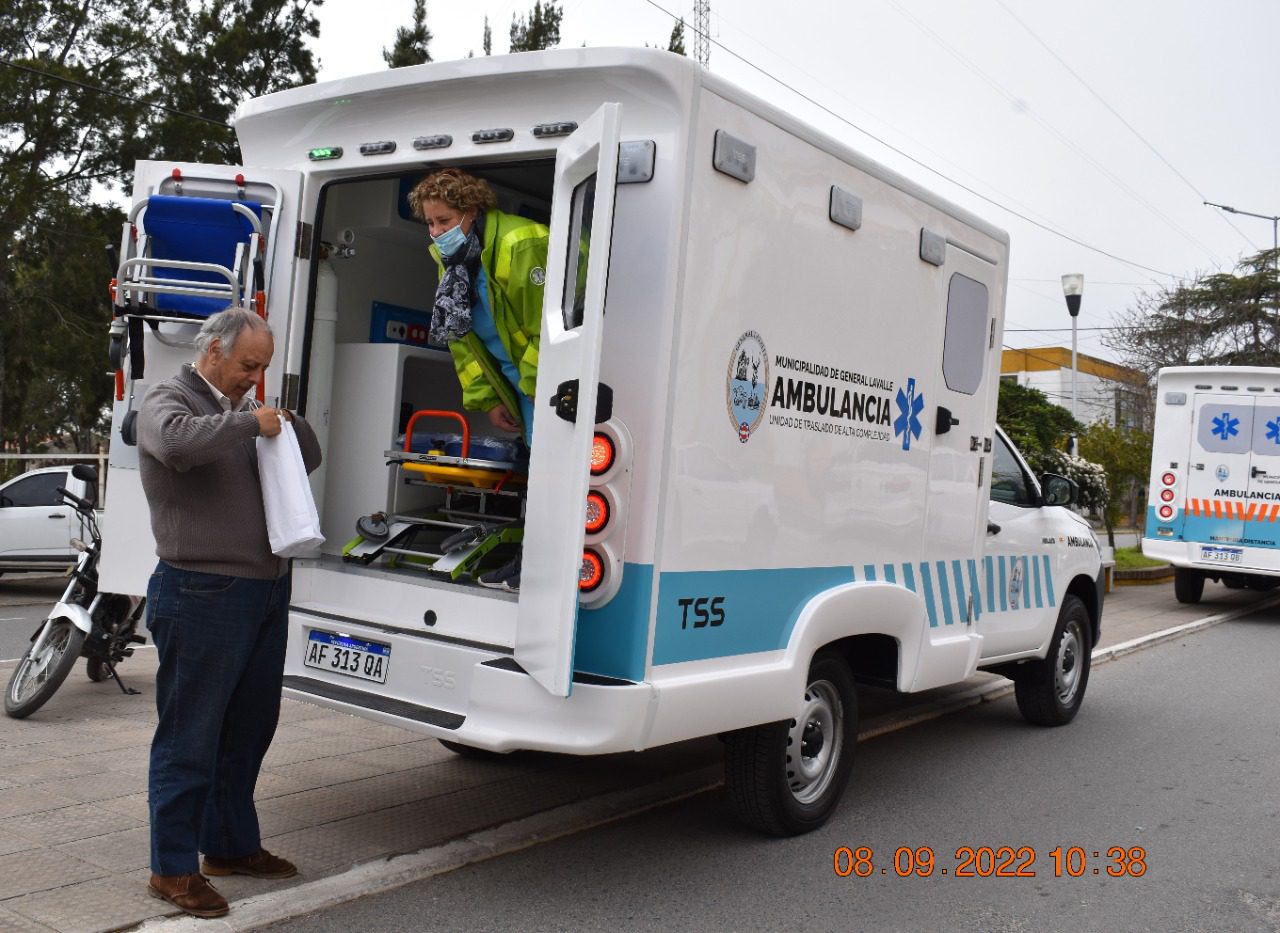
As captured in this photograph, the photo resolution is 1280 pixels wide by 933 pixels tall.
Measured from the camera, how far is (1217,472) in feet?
49.3

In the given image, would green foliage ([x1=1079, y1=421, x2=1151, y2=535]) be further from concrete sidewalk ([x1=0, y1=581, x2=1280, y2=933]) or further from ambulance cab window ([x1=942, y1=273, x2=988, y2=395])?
ambulance cab window ([x1=942, y1=273, x2=988, y2=395])

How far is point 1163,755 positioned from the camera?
7.05 meters

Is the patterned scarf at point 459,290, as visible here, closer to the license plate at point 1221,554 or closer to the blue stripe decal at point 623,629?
Answer: the blue stripe decal at point 623,629

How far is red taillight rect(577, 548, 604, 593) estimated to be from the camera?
413 cm

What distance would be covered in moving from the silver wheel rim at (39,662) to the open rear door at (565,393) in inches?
139

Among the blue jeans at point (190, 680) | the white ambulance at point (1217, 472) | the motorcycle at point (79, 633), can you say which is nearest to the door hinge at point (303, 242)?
the blue jeans at point (190, 680)

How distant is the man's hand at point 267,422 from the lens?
3.80 m

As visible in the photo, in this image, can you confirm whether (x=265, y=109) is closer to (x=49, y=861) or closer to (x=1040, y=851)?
(x=49, y=861)

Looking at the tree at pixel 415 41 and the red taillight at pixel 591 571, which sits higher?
the tree at pixel 415 41

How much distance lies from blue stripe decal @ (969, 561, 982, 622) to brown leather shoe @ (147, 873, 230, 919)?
382 cm

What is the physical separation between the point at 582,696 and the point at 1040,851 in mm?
2350

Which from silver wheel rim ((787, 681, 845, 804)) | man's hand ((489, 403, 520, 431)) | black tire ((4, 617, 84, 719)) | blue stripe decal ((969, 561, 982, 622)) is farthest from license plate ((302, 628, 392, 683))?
blue stripe decal ((969, 561, 982, 622))

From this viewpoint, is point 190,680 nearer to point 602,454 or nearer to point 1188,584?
point 602,454

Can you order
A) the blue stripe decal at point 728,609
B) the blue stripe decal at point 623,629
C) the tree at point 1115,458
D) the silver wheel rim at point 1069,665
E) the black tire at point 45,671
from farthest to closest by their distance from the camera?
the tree at point 1115,458, the silver wheel rim at point 1069,665, the black tire at point 45,671, the blue stripe decal at point 728,609, the blue stripe decal at point 623,629
